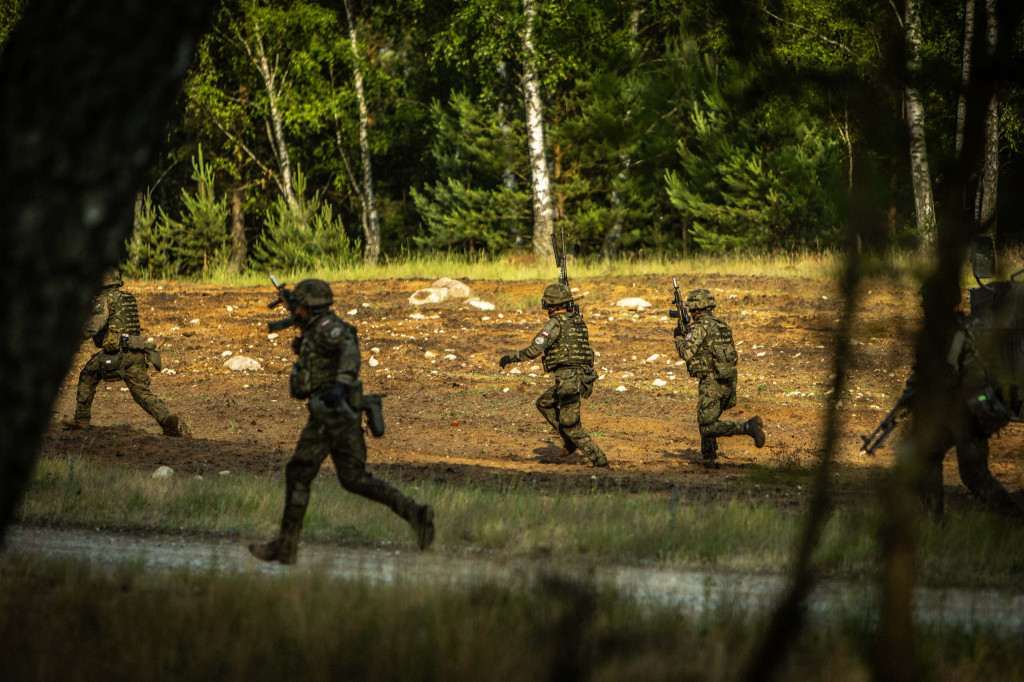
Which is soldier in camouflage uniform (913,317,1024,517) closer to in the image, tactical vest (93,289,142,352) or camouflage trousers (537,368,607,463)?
camouflage trousers (537,368,607,463)

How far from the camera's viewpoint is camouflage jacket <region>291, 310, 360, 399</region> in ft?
20.4

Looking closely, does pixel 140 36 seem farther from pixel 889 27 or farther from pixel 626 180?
pixel 889 27

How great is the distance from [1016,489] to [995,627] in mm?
5513

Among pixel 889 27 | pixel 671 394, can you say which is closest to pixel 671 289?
pixel 671 394

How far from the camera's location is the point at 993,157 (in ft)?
52.5

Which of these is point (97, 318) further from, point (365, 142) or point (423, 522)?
point (365, 142)

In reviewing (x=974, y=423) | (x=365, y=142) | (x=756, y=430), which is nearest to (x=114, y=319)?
(x=756, y=430)

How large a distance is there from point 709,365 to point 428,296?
10295 mm

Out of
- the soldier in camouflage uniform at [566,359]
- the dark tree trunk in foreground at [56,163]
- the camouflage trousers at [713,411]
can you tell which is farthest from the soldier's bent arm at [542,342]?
the dark tree trunk in foreground at [56,163]

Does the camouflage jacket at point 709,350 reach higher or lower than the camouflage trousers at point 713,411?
higher

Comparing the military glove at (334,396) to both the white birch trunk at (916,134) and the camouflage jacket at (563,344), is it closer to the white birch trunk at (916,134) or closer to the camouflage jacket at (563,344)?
the white birch trunk at (916,134)

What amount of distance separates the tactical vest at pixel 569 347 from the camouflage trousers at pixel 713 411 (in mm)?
1319

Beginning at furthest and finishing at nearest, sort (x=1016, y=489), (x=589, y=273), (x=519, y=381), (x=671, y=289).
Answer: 1. (x=589, y=273)
2. (x=671, y=289)
3. (x=519, y=381)
4. (x=1016, y=489)

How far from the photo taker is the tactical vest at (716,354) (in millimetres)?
10656
